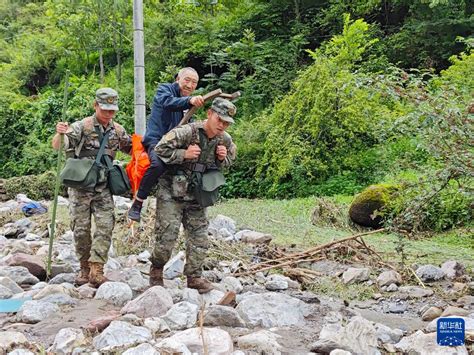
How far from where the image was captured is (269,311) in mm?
4656

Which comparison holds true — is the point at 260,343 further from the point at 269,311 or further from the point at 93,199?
the point at 93,199

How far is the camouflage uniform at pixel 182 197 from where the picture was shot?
4977mm

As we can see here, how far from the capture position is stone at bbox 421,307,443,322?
17.5 feet

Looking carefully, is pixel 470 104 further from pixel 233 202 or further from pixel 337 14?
pixel 337 14

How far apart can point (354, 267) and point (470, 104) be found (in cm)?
270

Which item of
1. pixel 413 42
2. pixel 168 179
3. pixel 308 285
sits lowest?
pixel 308 285

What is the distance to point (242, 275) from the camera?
22.4ft

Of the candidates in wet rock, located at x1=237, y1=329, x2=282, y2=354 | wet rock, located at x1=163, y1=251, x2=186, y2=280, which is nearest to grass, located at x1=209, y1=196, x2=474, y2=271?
wet rock, located at x1=163, y1=251, x2=186, y2=280

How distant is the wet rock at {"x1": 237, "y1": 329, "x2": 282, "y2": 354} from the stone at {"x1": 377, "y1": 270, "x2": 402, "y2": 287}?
9.79 feet

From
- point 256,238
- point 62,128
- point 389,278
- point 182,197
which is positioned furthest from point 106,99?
point 256,238

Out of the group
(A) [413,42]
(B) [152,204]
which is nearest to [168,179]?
(B) [152,204]

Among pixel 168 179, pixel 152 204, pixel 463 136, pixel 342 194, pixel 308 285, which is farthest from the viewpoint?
pixel 342 194

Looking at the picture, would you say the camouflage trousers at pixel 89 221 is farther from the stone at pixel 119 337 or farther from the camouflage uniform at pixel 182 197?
the stone at pixel 119 337

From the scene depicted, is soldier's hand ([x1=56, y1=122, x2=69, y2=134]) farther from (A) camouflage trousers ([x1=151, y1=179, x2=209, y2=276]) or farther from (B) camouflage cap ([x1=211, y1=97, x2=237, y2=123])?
(B) camouflage cap ([x1=211, y1=97, x2=237, y2=123])
